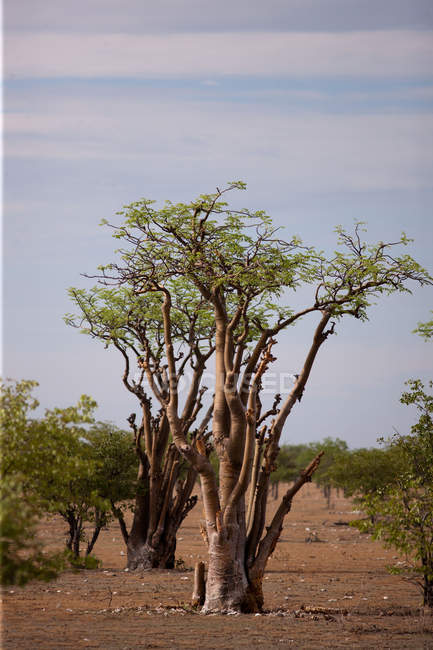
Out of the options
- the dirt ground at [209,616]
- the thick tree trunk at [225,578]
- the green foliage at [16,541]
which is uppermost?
the green foliage at [16,541]

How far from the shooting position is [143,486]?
22.4 metres

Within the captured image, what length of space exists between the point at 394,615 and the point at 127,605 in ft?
17.8

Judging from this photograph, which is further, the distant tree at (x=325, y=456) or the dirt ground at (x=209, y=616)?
the distant tree at (x=325, y=456)

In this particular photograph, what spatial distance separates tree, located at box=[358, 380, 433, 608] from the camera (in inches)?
497

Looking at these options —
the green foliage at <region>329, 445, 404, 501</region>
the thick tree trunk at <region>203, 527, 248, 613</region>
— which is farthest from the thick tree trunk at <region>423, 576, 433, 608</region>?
the green foliage at <region>329, 445, 404, 501</region>

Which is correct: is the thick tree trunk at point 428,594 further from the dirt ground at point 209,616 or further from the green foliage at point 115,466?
the green foliage at point 115,466

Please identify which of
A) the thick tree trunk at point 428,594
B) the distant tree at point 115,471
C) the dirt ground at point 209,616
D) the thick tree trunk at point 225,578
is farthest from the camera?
the distant tree at point 115,471

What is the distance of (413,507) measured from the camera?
506 inches

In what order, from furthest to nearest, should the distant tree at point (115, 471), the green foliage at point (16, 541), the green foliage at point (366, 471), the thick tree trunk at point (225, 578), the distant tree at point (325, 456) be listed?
the distant tree at point (325, 456)
the green foliage at point (366, 471)
the distant tree at point (115, 471)
the thick tree trunk at point (225, 578)
the green foliage at point (16, 541)

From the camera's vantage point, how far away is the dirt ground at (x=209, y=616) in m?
11.6

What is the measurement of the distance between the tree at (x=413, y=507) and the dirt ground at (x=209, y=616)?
1.26 metres

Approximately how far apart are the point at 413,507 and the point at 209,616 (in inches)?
167

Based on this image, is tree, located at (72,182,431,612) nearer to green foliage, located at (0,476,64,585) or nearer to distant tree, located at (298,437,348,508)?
green foliage, located at (0,476,64,585)

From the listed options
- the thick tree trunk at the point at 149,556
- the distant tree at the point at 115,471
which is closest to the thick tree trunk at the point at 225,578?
the thick tree trunk at the point at 149,556
